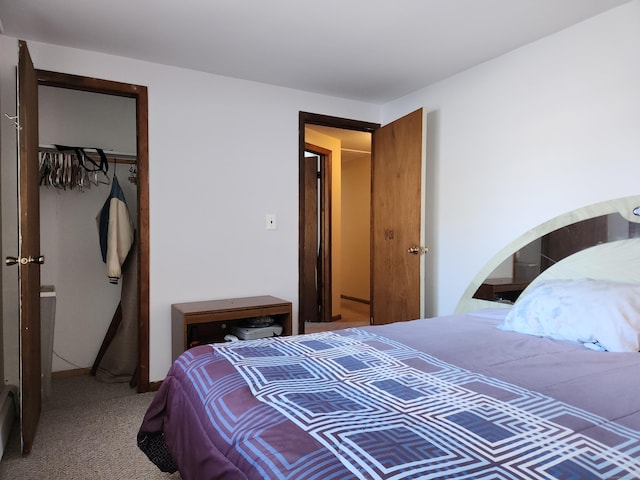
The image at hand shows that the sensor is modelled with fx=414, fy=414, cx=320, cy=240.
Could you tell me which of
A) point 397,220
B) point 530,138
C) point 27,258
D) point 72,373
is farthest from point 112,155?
point 530,138

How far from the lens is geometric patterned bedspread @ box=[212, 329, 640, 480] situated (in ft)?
2.55

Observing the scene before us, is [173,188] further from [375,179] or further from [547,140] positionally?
[547,140]

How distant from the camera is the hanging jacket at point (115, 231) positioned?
10.2 ft

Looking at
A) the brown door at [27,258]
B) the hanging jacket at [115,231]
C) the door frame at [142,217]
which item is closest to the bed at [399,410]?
the brown door at [27,258]

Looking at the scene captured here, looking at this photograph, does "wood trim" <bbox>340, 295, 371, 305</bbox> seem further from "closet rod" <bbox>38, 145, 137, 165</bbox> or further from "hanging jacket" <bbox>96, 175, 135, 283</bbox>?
"closet rod" <bbox>38, 145, 137, 165</bbox>

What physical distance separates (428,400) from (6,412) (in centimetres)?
233

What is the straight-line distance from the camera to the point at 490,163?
9.27 ft

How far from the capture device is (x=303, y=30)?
237 centimetres

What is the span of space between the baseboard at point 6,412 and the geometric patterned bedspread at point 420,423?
4.65ft

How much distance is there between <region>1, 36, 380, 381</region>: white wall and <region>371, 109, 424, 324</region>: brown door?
71cm

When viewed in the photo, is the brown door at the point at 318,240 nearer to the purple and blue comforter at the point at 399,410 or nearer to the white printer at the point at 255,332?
the white printer at the point at 255,332

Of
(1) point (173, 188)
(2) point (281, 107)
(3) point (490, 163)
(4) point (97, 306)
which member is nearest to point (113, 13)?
(1) point (173, 188)

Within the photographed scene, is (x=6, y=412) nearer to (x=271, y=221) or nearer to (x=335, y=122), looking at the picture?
(x=271, y=221)

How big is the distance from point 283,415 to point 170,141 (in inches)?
96.3
